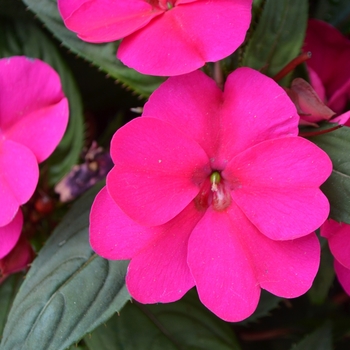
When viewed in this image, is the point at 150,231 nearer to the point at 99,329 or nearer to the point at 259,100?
the point at 259,100

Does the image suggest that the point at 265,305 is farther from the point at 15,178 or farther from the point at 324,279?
the point at 15,178

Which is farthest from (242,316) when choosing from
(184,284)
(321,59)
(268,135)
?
(321,59)

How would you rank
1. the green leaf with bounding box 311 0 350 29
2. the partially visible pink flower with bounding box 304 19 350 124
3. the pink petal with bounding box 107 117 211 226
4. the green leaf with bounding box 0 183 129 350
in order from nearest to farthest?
1. the pink petal with bounding box 107 117 211 226
2. the green leaf with bounding box 0 183 129 350
3. the partially visible pink flower with bounding box 304 19 350 124
4. the green leaf with bounding box 311 0 350 29

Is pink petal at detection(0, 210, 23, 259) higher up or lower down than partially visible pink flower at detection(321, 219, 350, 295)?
higher up

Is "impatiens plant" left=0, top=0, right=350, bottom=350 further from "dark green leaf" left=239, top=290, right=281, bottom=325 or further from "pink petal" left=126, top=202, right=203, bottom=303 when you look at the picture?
"dark green leaf" left=239, top=290, right=281, bottom=325

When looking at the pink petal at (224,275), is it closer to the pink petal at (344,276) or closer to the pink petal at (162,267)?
the pink petal at (162,267)

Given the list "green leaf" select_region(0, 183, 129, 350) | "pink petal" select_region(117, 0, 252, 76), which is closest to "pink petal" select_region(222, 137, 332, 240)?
"pink petal" select_region(117, 0, 252, 76)
